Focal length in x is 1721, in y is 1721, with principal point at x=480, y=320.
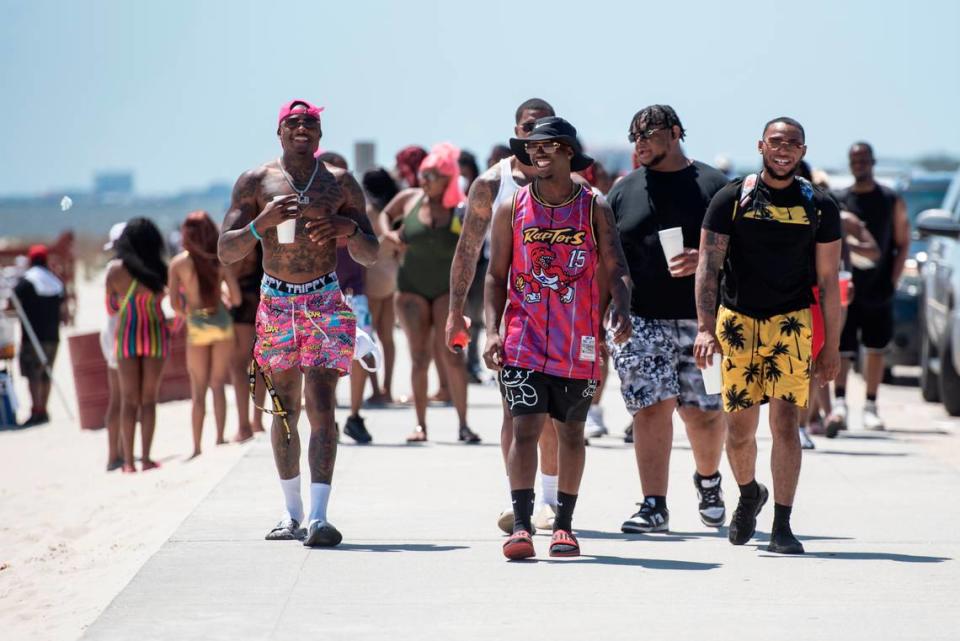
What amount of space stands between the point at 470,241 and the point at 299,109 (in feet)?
3.28

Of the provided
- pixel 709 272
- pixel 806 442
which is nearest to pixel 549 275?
pixel 709 272

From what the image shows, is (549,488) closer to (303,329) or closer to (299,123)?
(303,329)

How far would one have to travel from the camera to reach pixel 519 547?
23.7 ft

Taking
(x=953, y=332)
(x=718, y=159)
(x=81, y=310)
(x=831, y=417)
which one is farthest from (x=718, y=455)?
(x=81, y=310)

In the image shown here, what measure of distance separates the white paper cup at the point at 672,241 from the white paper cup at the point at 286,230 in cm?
166

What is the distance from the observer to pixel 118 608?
20.9 ft

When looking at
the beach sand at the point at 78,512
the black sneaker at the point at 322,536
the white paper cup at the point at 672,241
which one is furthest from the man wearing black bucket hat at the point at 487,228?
the beach sand at the point at 78,512

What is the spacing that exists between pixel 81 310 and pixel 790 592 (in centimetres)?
3263

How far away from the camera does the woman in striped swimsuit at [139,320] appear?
12.0 m

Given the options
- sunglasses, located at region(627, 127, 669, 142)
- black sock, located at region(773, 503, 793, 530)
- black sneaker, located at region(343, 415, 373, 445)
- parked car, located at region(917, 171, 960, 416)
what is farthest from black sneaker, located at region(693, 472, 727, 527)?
parked car, located at region(917, 171, 960, 416)

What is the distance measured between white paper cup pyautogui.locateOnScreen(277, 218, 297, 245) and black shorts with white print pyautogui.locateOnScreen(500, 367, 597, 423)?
3.65 feet

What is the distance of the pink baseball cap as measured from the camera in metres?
7.80

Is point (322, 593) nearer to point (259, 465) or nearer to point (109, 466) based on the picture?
point (259, 465)

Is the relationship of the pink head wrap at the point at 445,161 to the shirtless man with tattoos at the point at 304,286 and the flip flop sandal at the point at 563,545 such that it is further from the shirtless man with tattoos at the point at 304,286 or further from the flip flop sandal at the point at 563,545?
the flip flop sandal at the point at 563,545
